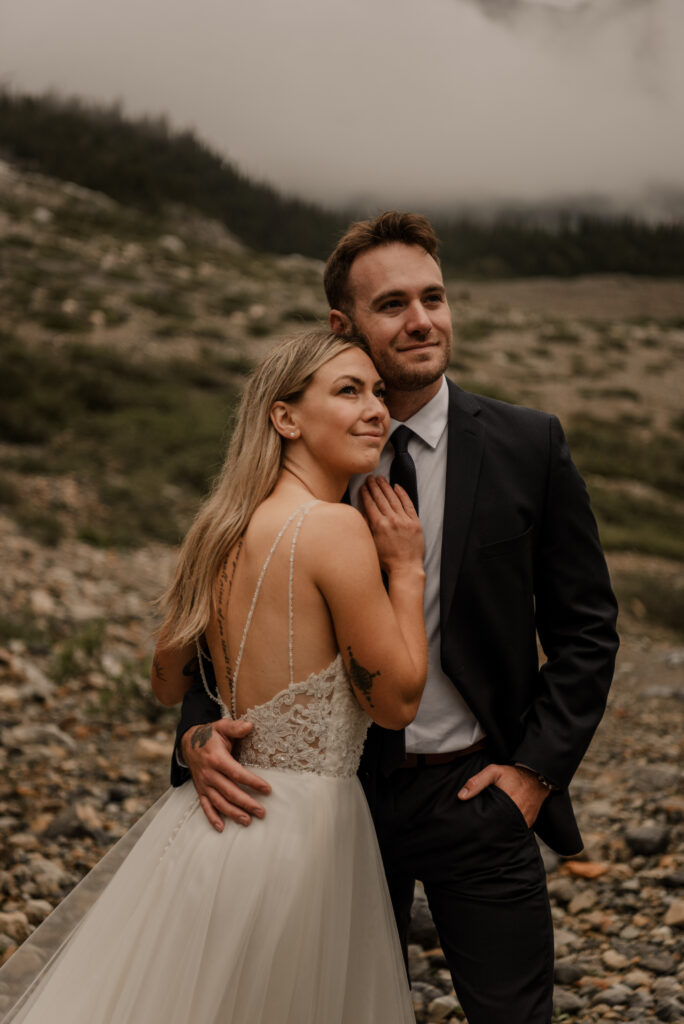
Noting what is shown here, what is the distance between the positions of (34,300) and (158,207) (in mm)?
12843

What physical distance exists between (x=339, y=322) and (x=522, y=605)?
0.97 m

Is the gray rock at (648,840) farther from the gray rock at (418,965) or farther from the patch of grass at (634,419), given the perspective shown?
the patch of grass at (634,419)

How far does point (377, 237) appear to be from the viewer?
2547 mm

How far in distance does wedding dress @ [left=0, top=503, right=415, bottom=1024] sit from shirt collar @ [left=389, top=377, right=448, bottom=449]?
54 centimetres

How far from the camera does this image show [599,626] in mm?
2355

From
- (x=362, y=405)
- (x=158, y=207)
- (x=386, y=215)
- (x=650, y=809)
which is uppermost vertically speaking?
(x=158, y=207)

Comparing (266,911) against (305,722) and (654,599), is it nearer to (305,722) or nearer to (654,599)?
(305,722)

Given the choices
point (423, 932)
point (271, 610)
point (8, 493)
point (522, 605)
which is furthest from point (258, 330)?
point (271, 610)

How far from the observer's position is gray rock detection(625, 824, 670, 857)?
4375mm

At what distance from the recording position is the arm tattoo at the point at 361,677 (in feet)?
6.54

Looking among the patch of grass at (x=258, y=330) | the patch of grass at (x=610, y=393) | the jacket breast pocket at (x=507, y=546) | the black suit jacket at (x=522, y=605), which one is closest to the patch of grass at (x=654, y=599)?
the black suit jacket at (x=522, y=605)

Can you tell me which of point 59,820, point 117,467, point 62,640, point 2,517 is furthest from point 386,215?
point 117,467

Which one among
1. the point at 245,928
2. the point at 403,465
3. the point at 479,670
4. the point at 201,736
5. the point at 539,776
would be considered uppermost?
the point at 403,465

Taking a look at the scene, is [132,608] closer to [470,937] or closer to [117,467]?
[117,467]
